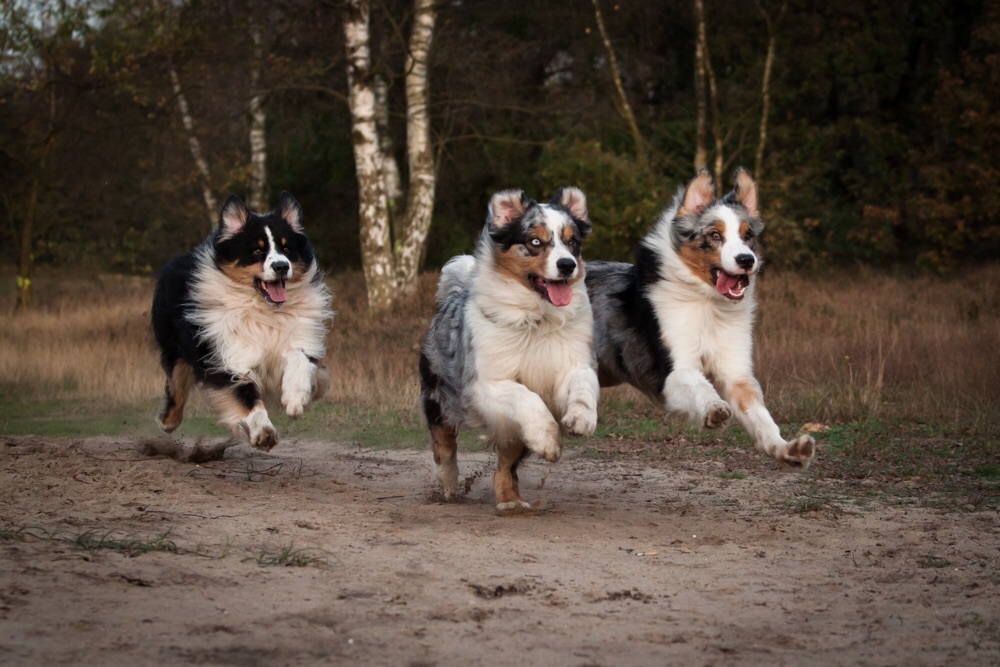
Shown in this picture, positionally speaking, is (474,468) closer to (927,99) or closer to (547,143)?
(547,143)

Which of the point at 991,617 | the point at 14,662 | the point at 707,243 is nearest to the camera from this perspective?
the point at 14,662

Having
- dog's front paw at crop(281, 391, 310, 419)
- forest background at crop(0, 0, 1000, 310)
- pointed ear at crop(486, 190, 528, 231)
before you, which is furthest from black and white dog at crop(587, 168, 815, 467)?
forest background at crop(0, 0, 1000, 310)

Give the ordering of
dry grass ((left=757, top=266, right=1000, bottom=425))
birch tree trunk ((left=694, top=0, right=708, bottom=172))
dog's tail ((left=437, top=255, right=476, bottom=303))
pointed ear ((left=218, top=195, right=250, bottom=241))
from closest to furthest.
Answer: dog's tail ((left=437, top=255, right=476, bottom=303))
pointed ear ((left=218, top=195, right=250, bottom=241))
dry grass ((left=757, top=266, right=1000, bottom=425))
birch tree trunk ((left=694, top=0, right=708, bottom=172))

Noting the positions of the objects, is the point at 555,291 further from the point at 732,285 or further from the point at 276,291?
the point at 276,291

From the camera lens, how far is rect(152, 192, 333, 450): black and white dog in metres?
8.58

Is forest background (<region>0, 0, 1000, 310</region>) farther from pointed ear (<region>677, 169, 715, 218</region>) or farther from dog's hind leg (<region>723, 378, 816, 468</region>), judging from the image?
dog's hind leg (<region>723, 378, 816, 468</region>)

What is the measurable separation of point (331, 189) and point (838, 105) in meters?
13.0

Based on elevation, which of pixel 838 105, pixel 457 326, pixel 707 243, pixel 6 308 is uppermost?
pixel 838 105

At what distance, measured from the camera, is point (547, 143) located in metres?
23.2

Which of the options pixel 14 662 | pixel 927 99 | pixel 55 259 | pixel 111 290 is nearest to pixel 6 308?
pixel 111 290

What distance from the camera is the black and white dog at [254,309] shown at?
28.1ft

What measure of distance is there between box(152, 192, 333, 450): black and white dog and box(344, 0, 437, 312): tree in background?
422 inches

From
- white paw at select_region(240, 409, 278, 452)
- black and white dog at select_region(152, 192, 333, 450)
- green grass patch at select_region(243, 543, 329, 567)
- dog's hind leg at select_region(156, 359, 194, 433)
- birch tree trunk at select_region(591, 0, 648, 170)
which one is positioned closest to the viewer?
green grass patch at select_region(243, 543, 329, 567)

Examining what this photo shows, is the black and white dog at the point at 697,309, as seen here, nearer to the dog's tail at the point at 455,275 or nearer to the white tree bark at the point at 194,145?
the dog's tail at the point at 455,275
